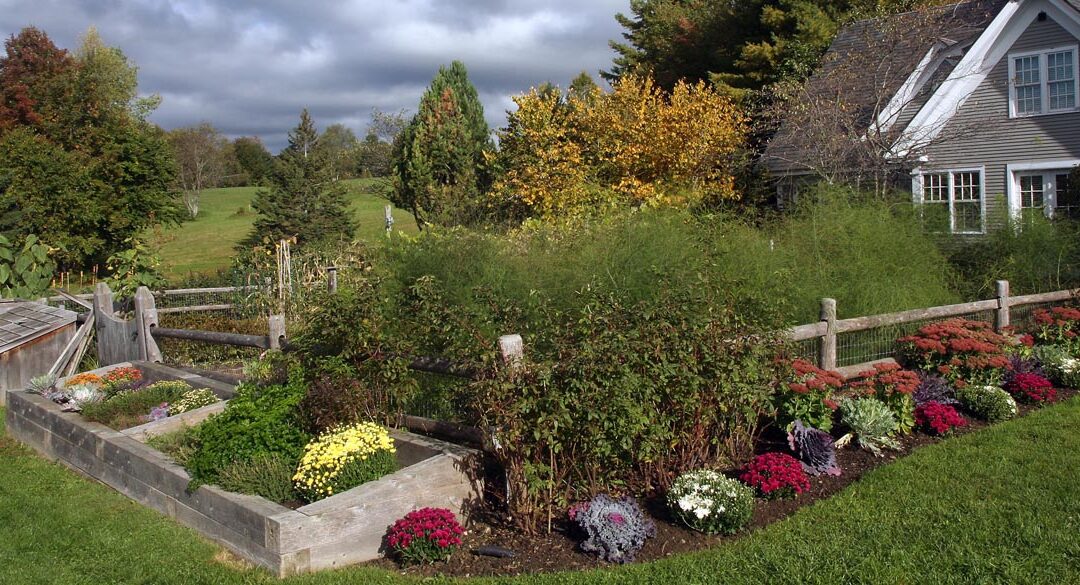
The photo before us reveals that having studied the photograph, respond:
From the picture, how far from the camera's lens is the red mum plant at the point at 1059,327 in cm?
962

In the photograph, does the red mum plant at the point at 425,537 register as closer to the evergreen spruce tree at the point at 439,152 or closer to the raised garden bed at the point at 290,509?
the raised garden bed at the point at 290,509

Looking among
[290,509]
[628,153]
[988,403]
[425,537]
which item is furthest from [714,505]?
[628,153]

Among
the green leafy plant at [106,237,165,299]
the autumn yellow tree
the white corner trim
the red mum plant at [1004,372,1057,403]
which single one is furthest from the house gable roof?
the green leafy plant at [106,237,165,299]

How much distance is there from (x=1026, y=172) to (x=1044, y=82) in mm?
2001

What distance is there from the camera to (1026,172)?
63.5ft

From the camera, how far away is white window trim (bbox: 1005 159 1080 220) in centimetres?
→ 1844

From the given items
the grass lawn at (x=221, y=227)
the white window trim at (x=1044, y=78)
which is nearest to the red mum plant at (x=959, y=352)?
the white window trim at (x=1044, y=78)

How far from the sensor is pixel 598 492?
5328mm

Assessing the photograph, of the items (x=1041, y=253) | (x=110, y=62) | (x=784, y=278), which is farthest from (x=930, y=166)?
(x=110, y=62)

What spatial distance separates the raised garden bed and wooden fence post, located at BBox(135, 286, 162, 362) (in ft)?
11.3

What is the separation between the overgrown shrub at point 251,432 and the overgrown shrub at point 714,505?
2.66 meters

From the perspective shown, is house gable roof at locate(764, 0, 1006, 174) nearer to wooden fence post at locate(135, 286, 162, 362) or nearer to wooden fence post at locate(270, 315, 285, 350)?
wooden fence post at locate(270, 315, 285, 350)

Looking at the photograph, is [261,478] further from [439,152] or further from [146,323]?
[439,152]

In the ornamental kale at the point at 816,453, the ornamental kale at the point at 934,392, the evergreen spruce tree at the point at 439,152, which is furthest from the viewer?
the evergreen spruce tree at the point at 439,152
